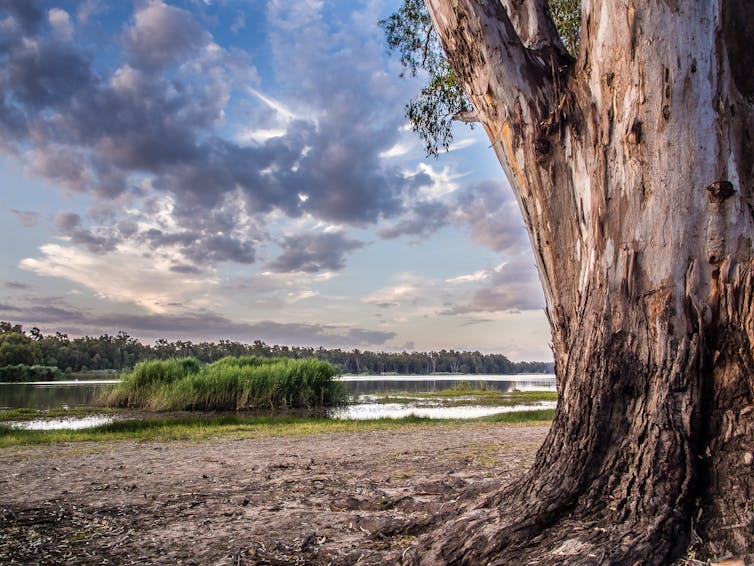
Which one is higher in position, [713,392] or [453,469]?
[713,392]

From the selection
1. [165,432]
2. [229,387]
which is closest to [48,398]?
[229,387]

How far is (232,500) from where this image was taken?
14.2 ft

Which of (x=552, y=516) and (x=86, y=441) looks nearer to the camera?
(x=552, y=516)

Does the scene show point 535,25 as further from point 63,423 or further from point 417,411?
point 417,411

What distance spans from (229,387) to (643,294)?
19.4 metres

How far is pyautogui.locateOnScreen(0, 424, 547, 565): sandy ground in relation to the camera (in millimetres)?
3100

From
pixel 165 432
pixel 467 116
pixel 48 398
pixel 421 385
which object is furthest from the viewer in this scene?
pixel 421 385

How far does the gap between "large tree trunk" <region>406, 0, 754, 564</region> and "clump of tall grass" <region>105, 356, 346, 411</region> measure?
18368mm

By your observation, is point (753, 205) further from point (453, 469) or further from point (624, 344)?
point (453, 469)

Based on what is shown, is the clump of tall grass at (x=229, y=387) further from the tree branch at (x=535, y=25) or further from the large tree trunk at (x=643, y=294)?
the large tree trunk at (x=643, y=294)

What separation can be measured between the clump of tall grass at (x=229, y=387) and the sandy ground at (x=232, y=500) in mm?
12508

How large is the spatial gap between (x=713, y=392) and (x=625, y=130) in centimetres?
146

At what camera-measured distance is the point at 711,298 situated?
2.77m

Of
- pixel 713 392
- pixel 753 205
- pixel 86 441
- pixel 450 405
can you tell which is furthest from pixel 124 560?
pixel 450 405
